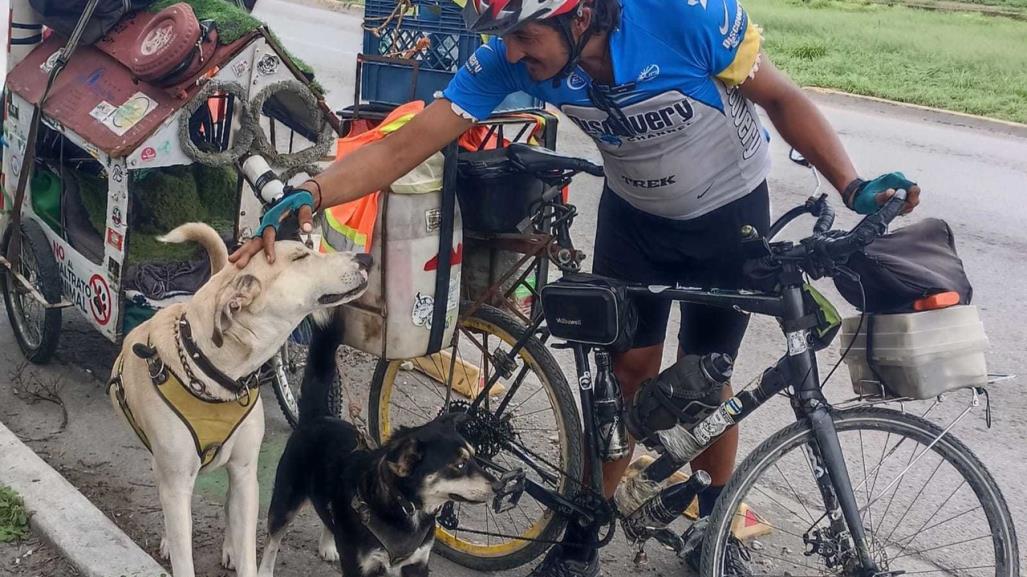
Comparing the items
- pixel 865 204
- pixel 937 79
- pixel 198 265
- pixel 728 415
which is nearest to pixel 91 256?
pixel 198 265

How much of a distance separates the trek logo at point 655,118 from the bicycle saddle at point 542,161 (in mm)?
304

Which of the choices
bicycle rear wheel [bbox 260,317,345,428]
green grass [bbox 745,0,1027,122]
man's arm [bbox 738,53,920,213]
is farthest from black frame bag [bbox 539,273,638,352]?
green grass [bbox 745,0,1027,122]

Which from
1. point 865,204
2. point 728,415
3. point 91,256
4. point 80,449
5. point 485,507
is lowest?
point 80,449

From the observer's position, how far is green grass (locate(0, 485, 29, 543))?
3.37 meters

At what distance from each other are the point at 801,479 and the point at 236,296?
1915mm

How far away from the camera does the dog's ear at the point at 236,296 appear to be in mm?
2771

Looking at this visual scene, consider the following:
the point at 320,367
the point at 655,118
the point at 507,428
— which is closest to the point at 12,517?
the point at 320,367

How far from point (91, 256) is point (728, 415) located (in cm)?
300

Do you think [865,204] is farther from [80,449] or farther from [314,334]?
[80,449]

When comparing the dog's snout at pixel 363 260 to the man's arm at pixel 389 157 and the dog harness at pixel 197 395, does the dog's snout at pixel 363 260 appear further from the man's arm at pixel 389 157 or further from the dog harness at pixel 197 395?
the dog harness at pixel 197 395

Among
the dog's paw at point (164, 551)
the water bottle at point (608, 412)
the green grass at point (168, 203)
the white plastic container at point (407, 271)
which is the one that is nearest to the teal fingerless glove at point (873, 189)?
the water bottle at point (608, 412)

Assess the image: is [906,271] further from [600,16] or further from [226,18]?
[226,18]

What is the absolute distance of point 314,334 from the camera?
3.35 metres

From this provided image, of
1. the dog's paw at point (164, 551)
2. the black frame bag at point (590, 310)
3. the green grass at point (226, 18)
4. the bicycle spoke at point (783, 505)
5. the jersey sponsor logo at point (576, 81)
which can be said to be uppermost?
the jersey sponsor logo at point (576, 81)
